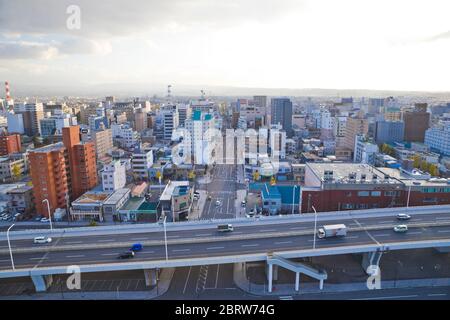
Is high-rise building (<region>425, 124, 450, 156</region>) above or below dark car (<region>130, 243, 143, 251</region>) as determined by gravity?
above

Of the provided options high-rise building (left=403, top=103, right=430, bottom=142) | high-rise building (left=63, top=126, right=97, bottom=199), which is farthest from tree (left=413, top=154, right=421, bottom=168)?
high-rise building (left=63, top=126, right=97, bottom=199)

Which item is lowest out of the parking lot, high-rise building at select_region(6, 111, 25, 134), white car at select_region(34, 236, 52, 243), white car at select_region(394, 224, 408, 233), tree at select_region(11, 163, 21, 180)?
the parking lot

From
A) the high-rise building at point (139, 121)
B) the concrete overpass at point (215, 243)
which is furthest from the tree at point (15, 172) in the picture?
the high-rise building at point (139, 121)

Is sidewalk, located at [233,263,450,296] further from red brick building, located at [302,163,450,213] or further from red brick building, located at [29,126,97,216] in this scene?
red brick building, located at [29,126,97,216]

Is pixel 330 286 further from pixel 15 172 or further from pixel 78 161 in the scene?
pixel 15 172

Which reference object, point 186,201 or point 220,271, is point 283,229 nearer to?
point 220,271

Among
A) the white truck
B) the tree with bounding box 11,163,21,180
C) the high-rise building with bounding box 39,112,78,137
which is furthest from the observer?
the high-rise building with bounding box 39,112,78,137

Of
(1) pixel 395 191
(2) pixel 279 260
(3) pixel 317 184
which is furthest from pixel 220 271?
(1) pixel 395 191
